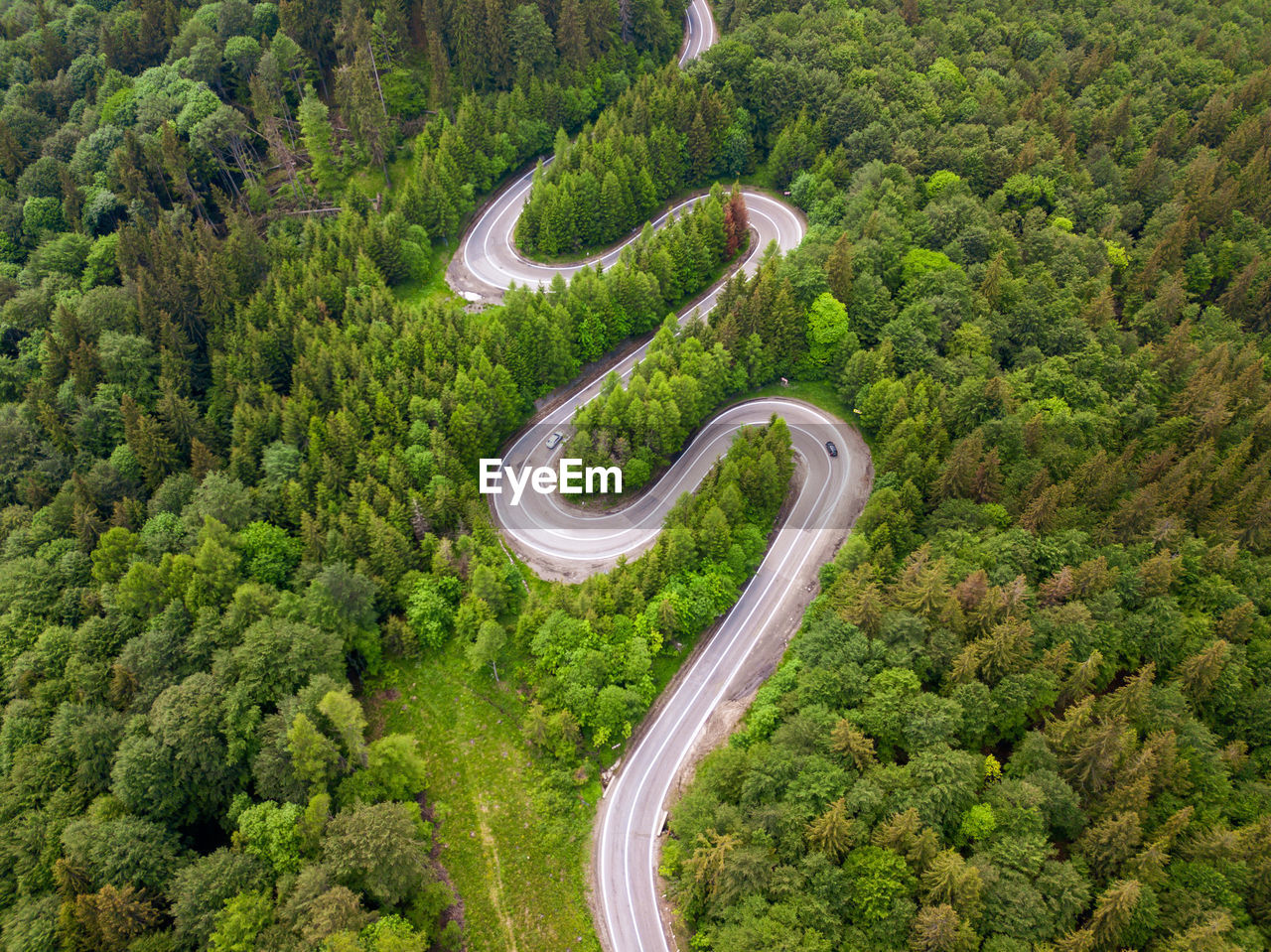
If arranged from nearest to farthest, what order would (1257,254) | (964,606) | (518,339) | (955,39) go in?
(964,606) → (518,339) → (1257,254) → (955,39)

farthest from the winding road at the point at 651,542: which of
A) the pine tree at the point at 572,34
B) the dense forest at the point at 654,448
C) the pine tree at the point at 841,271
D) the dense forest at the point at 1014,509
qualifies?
the pine tree at the point at 572,34

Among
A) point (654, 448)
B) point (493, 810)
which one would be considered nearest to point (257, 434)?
point (654, 448)

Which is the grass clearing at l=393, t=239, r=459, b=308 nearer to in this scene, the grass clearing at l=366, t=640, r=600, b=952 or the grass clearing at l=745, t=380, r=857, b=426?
the grass clearing at l=745, t=380, r=857, b=426

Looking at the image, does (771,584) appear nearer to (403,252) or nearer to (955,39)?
(403,252)

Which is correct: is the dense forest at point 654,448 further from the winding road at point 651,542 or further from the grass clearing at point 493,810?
the winding road at point 651,542

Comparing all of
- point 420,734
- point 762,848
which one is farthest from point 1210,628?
point 420,734

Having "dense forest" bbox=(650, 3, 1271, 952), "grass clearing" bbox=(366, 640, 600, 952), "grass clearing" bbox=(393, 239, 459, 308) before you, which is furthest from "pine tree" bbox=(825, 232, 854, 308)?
"grass clearing" bbox=(366, 640, 600, 952)

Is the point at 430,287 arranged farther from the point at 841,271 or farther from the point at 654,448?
the point at 841,271
